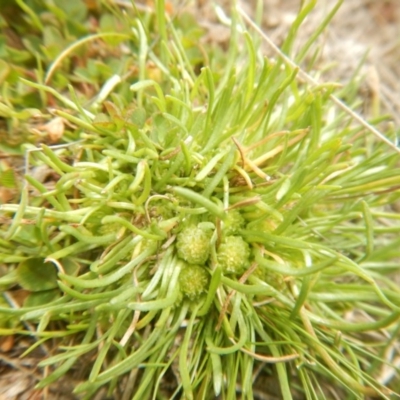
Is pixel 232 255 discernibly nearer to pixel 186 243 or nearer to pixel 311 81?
pixel 186 243

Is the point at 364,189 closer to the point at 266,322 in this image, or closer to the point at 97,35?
the point at 266,322

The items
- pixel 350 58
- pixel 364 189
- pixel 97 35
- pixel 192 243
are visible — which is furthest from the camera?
pixel 350 58

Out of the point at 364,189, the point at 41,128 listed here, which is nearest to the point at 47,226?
the point at 41,128

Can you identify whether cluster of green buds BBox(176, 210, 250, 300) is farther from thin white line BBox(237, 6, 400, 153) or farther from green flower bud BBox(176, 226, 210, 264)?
thin white line BBox(237, 6, 400, 153)

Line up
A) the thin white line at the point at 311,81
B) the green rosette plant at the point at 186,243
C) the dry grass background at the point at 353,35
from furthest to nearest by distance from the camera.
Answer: the dry grass background at the point at 353,35, the thin white line at the point at 311,81, the green rosette plant at the point at 186,243

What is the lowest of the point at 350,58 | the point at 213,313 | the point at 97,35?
the point at 213,313

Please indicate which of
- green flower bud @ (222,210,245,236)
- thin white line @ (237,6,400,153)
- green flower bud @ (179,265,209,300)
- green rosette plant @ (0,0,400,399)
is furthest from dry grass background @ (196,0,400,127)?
green flower bud @ (179,265,209,300)

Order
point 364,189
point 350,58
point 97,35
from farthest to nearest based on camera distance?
point 350,58 → point 97,35 → point 364,189

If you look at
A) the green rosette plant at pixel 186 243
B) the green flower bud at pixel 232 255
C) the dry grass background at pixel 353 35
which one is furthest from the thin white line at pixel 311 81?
the green flower bud at pixel 232 255

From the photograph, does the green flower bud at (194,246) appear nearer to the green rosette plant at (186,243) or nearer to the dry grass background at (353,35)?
the green rosette plant at (186,243)
